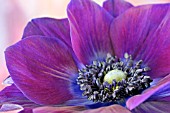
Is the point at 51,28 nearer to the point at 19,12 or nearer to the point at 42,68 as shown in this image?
the point at 42,68

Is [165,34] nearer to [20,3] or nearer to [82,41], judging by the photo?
[82,41]

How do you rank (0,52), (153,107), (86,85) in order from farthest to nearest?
(0,52) → (86,85) → (153,107)

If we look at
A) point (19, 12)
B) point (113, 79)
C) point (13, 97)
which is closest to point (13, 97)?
point (13, 97)


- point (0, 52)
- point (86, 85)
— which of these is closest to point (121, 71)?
point (86, 85)

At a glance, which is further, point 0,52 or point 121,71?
point 0,52

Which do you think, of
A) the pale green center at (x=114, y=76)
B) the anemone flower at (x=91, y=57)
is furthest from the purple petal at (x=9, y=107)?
the pale green center at (x=114, y=76)

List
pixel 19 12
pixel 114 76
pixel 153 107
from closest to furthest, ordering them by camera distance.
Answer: pixel 153 107 → pixel 114 76 → pixel 19 12
